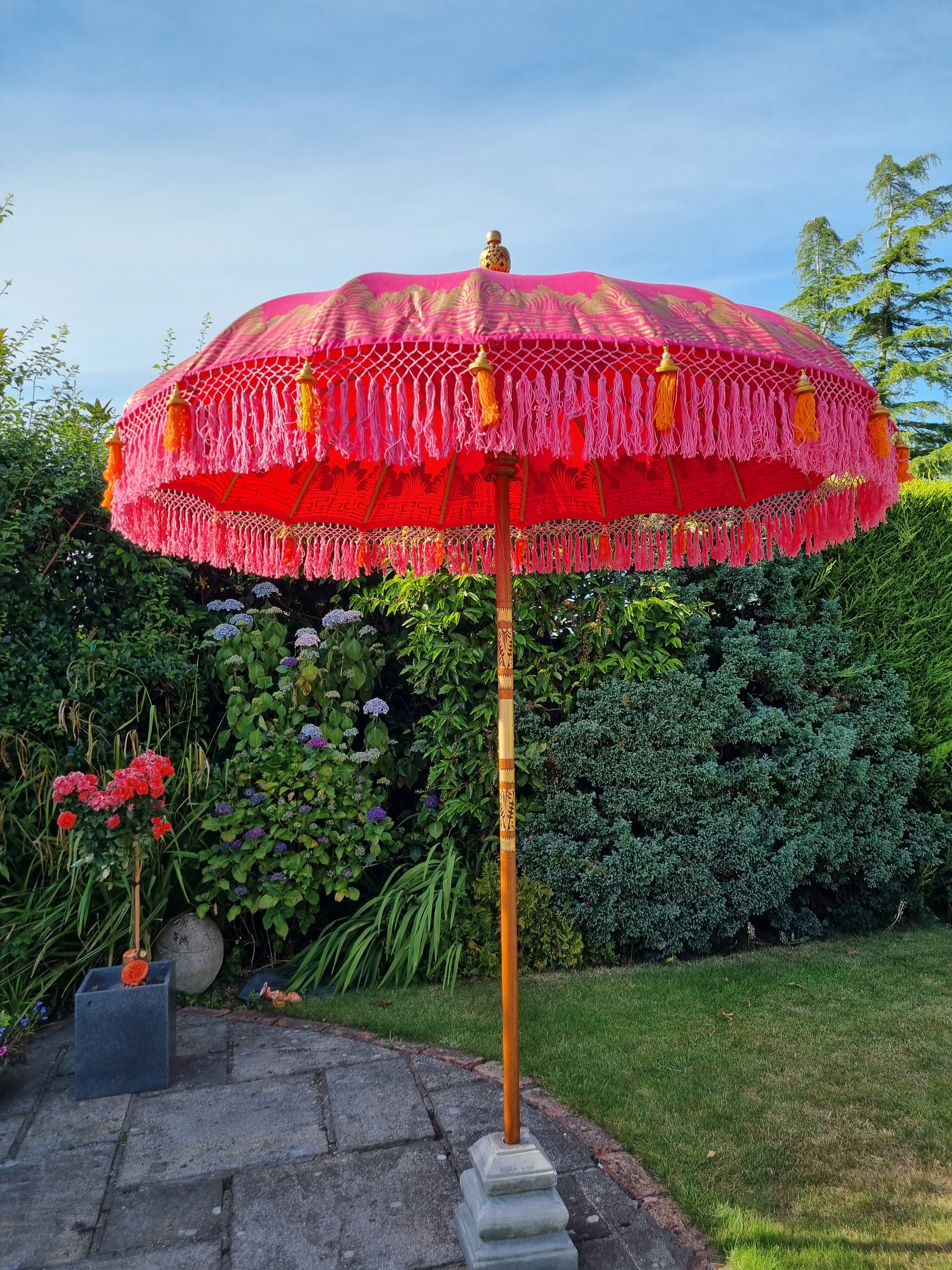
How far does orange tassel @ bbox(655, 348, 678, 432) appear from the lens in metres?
1.47

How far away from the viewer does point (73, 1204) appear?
2375 mm

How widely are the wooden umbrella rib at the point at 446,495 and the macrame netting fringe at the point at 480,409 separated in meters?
1.27

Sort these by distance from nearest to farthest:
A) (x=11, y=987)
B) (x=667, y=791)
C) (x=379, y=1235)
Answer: (x=379, y=1235)
(x=11, y=987)
(x=667, y=791)

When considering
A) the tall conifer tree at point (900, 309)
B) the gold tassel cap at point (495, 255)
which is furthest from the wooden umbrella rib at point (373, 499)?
the tall conifer tree at point (900, 309)

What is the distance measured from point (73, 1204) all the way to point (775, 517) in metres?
2.99

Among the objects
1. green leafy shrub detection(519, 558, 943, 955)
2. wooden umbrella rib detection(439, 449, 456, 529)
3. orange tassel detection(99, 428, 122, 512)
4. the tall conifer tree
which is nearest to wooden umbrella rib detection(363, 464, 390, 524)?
wooden umbrella rib detection(439, 449, 456, 529)

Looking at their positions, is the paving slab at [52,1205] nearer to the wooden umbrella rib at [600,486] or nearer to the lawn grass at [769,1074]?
the lawn grass at [769,1074]

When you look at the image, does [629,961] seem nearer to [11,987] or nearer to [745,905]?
[745,905]

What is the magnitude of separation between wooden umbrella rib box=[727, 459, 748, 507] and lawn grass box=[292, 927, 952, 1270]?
2082mm

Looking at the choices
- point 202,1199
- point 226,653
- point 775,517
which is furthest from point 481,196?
point 202,1199

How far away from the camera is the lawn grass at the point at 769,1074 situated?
2246mm

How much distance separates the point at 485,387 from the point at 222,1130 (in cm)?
266

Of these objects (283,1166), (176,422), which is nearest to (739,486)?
(176,422)

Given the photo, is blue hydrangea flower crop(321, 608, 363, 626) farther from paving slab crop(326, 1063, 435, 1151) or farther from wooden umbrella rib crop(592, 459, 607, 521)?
paving slab crop(326, 1063, 435, 1151)
